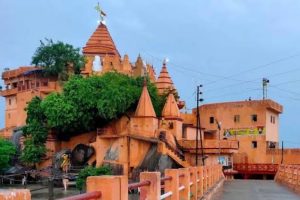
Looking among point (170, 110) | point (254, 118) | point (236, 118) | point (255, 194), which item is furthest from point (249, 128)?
point (255, 194)

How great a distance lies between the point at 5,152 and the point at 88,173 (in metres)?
12.2

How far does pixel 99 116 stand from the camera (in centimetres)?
4800

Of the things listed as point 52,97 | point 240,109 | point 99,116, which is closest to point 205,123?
point 240,109

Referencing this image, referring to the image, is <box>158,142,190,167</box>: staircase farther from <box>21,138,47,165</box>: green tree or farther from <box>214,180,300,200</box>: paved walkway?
<box>214,180,300,200</box>: paved walkway

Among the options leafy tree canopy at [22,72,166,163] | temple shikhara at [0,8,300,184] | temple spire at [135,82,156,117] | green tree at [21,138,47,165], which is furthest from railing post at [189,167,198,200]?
green tree at [21,138,47,165]

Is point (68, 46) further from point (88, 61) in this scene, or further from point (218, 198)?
point (218, 198)

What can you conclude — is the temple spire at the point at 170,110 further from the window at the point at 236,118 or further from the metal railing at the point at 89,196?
the metal railing at the point at 89,196

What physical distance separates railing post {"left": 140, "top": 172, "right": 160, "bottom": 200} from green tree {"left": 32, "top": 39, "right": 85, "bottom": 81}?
5138 cm

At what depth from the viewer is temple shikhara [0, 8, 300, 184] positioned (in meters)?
44.8

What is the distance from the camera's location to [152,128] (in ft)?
151

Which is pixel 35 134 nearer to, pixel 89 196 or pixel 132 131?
pixel 132 131

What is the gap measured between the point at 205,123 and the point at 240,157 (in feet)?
20.0

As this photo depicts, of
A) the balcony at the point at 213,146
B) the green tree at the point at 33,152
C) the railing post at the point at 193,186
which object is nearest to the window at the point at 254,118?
the balcony at the point at 213,146

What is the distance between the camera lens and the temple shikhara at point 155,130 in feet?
147
